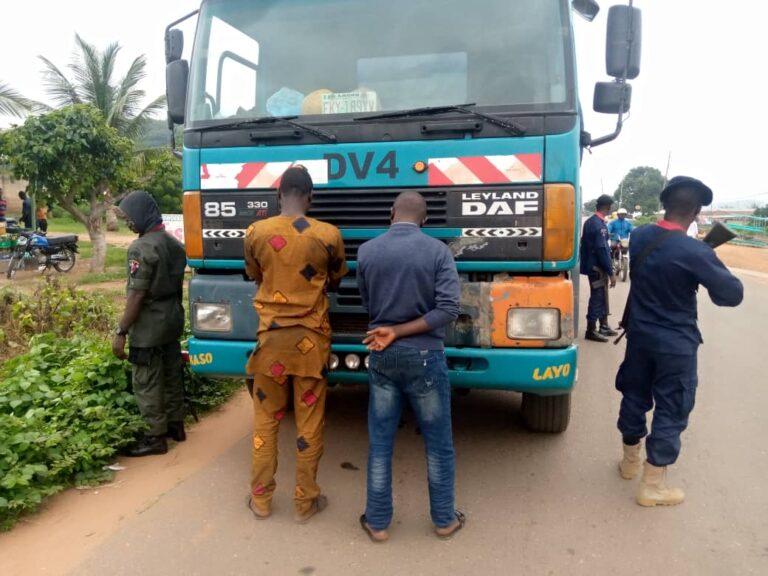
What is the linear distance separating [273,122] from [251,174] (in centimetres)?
32

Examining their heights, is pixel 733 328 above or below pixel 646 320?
below

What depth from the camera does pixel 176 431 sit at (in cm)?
443

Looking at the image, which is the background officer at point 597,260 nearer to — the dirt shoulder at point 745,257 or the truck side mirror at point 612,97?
the truck side mirror at point 612,97

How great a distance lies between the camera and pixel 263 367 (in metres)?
3.23

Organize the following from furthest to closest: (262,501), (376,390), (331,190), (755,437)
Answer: (755,437)
(331,190)
(262,501)
(376,390)

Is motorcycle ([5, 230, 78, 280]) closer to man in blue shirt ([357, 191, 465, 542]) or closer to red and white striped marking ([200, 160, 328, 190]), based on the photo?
red and white striped marking ([200, 160, 328, 190])

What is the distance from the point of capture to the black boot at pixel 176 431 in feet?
14.5

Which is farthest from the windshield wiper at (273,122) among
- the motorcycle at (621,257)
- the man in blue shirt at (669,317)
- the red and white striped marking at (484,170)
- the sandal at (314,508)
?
the motorcycle at (621,257)

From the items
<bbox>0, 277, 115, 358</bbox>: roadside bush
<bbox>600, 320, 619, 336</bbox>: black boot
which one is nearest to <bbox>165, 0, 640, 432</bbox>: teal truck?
<bbox>0, 277, 115, 358</bbox>: roadside bush

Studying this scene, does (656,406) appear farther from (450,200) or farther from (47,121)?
(47,121)

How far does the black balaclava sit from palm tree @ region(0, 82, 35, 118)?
15407 millimetres

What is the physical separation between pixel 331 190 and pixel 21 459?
2.22 m

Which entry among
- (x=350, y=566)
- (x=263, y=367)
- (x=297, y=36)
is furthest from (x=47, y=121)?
(x=350, y=566)

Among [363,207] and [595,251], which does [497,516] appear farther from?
[595,251]
